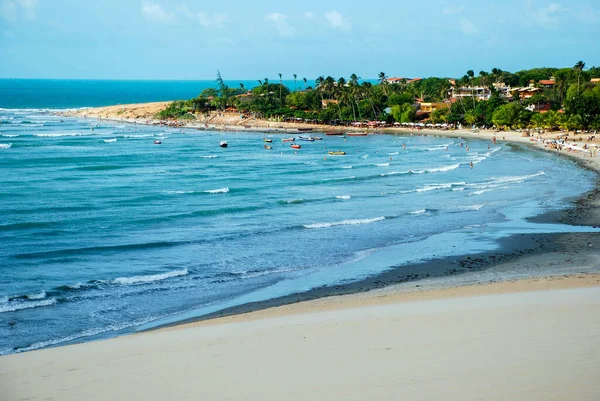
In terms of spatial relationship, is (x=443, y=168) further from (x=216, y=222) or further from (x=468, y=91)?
(x=468, y=91)

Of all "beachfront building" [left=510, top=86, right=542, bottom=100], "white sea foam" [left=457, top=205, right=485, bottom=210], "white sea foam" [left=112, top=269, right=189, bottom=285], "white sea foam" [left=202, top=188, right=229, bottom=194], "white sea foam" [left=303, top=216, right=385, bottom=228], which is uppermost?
"beachfront building" [left=510, top=86, right=542, bottom=100]

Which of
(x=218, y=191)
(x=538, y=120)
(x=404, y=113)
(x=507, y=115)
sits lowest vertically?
(x=218, y=191)

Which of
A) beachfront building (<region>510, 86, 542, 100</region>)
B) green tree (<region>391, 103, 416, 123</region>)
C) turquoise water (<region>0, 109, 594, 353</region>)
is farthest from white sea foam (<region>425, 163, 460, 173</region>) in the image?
beachfront building (<region>510, 86, 542, 100</region>)

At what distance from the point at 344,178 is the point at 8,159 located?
34910 millimetres

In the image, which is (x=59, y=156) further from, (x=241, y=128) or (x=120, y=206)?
(x=241, y=128)

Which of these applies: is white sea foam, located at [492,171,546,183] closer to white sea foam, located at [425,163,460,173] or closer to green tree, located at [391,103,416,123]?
white sea foam, located at [425,163,460,173]

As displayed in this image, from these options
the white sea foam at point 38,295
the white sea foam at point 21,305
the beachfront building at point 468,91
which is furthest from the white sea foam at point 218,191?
the beachfront building at point 468,91

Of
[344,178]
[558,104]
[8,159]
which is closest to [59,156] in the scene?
[8,159]

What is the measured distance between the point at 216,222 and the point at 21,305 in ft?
49.6

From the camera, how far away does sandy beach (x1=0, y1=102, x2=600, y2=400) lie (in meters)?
12.0

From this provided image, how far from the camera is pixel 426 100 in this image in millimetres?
126062

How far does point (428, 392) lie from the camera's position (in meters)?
11.5

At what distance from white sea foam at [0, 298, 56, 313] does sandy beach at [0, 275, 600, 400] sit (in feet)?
16.5

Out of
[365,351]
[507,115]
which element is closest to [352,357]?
[365,351]
